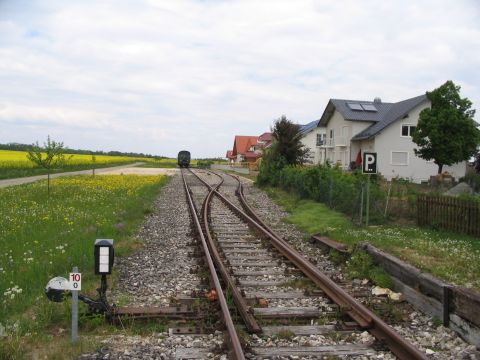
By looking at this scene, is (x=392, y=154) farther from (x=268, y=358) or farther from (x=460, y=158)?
(x=268, y=358)

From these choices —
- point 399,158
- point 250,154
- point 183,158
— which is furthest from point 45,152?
point 250,154

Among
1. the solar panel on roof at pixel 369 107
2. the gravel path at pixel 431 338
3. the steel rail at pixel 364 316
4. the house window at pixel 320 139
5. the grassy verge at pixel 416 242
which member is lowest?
the gravel path at pixel 431 338

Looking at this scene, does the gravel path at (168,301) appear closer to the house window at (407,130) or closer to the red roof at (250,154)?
the house window at (407,130)

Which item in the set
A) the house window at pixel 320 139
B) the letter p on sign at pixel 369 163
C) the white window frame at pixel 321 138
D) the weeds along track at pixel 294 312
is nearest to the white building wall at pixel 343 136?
the white window frame at pixel 321 138

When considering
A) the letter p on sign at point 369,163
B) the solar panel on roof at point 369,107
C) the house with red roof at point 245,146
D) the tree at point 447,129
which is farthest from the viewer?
the house with red roof at point 245,146

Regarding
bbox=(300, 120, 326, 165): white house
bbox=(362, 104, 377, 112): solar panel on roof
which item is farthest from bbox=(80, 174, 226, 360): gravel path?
bbox=(300, 120, 326, 165): white house

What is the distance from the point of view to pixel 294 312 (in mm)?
5930

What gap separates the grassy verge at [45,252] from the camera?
5.12m

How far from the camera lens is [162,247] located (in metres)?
10.2

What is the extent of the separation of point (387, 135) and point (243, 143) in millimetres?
68908

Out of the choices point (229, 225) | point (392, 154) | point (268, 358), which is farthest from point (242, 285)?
point (392, 154)

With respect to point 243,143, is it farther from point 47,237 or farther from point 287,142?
point 47,237

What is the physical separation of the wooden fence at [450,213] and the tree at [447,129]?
971 inches

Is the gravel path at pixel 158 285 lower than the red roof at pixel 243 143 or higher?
lower
